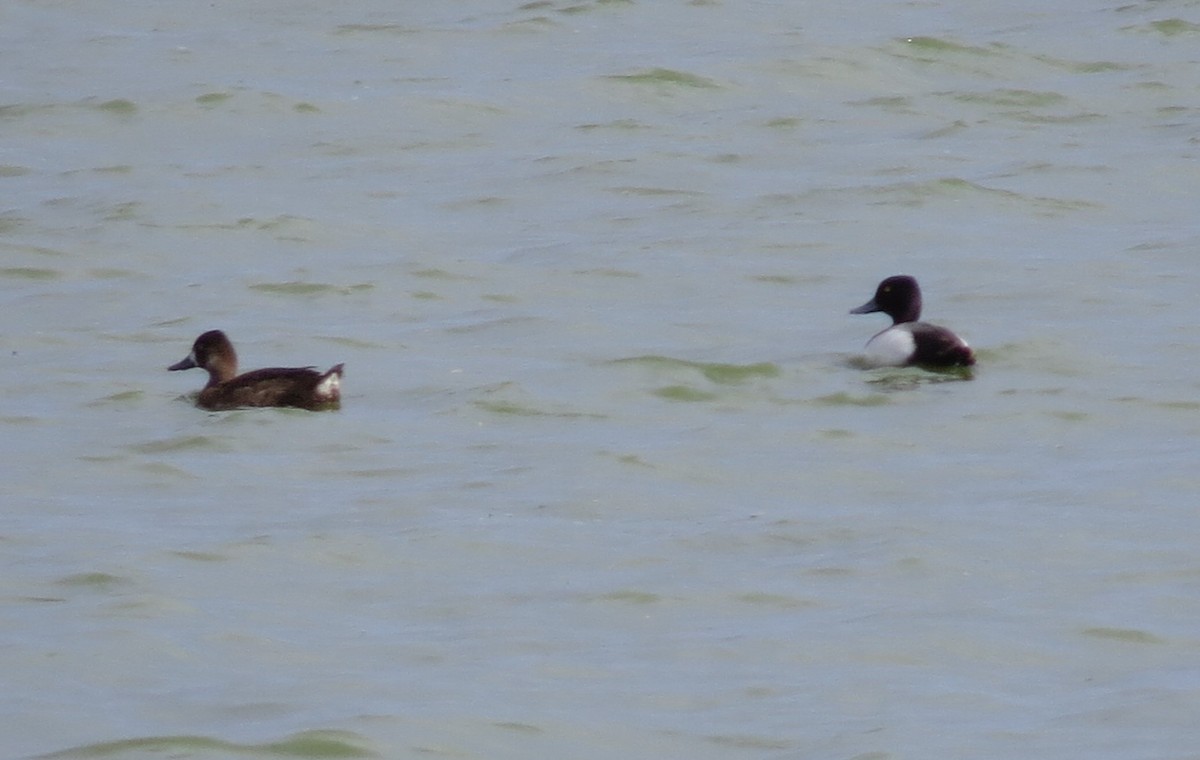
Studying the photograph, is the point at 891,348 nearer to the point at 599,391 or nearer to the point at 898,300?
the point at 898,300

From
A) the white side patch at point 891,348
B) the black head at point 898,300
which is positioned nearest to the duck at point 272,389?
the white side patch at point 891,348

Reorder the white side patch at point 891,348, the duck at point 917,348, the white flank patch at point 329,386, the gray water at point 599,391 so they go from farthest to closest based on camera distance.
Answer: the white side patch at point 891,348
the duck at point 917,348
the white flank patch at point 329,386
the gray water at point 599,391

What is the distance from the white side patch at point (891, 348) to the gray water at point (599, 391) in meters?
0.12

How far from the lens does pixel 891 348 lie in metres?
11.8

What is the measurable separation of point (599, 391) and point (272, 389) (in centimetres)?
148

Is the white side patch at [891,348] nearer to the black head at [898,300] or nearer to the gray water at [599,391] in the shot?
the gray water at [599,391]

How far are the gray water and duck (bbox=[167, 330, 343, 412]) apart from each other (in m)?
0.08

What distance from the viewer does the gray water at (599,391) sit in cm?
705

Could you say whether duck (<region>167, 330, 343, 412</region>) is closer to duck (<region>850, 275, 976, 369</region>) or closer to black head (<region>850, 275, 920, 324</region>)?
duck (<region>850, 275, 976, 369</region>)

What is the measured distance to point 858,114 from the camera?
18828 mm

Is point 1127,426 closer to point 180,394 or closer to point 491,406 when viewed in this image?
point 491,406

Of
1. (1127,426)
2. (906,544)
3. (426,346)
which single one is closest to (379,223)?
(426,346)

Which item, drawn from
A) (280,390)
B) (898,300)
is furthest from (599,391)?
(898,300)

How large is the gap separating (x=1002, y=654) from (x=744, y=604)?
0.91m
